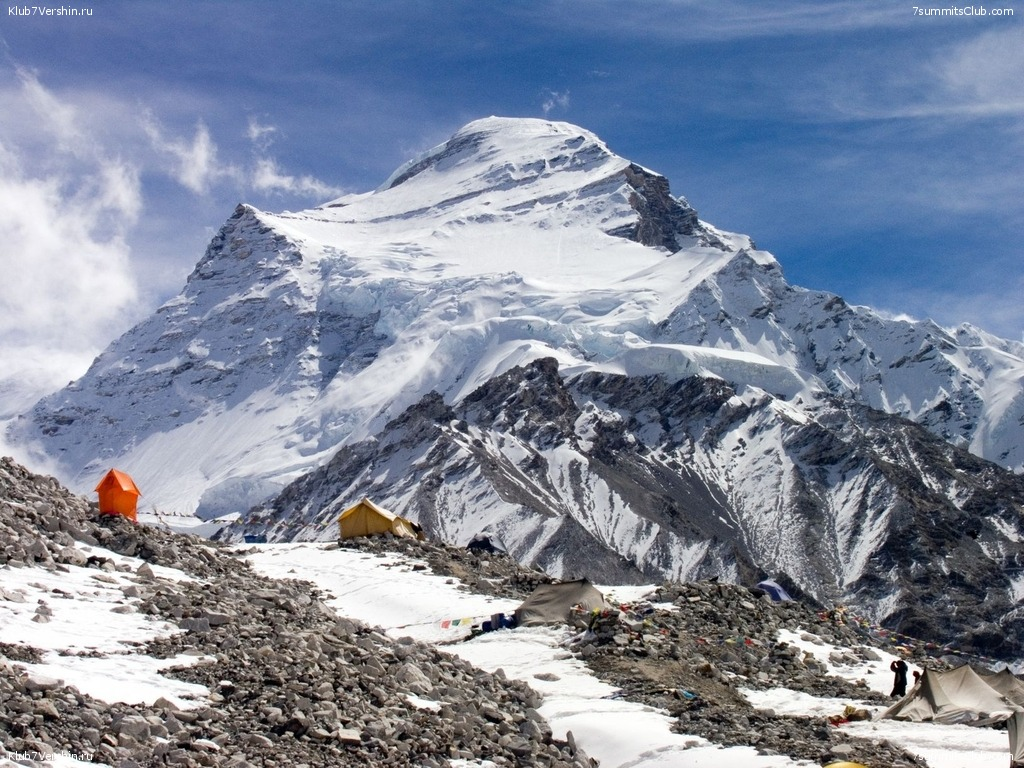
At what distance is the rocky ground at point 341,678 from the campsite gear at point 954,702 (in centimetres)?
213

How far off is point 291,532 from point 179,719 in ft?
550

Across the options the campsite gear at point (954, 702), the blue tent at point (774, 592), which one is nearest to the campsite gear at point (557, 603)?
the campsite gear at point (954, 702)

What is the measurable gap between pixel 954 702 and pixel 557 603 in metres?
11.7

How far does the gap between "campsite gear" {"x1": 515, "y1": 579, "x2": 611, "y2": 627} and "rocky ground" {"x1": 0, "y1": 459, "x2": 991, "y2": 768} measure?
147 centimetres

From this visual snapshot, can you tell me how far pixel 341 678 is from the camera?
2458 centimetres

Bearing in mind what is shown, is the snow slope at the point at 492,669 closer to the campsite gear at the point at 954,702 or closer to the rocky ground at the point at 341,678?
the rocky ground at the point at 341,678

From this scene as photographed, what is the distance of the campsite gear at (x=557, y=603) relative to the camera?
35.3 m

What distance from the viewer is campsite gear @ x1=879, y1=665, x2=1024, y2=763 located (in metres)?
26.8

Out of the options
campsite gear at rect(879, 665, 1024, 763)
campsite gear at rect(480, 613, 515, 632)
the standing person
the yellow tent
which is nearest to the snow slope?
campsite gear at rect(480, 613, 515, 632)

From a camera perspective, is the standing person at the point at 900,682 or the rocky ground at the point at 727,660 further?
the standing person at the point at 900,682

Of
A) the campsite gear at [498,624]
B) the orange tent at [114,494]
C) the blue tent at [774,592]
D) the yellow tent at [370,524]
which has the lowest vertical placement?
the campsite gear at [498,624]

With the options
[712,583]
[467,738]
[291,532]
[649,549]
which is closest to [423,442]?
[291,532]

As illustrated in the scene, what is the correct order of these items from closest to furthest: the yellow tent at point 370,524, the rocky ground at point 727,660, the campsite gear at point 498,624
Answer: the rocky ground at point 727,660 → the campsite gear at point 498,624 → the yellow tent at point 370,524

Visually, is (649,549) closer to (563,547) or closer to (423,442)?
(563,547)
